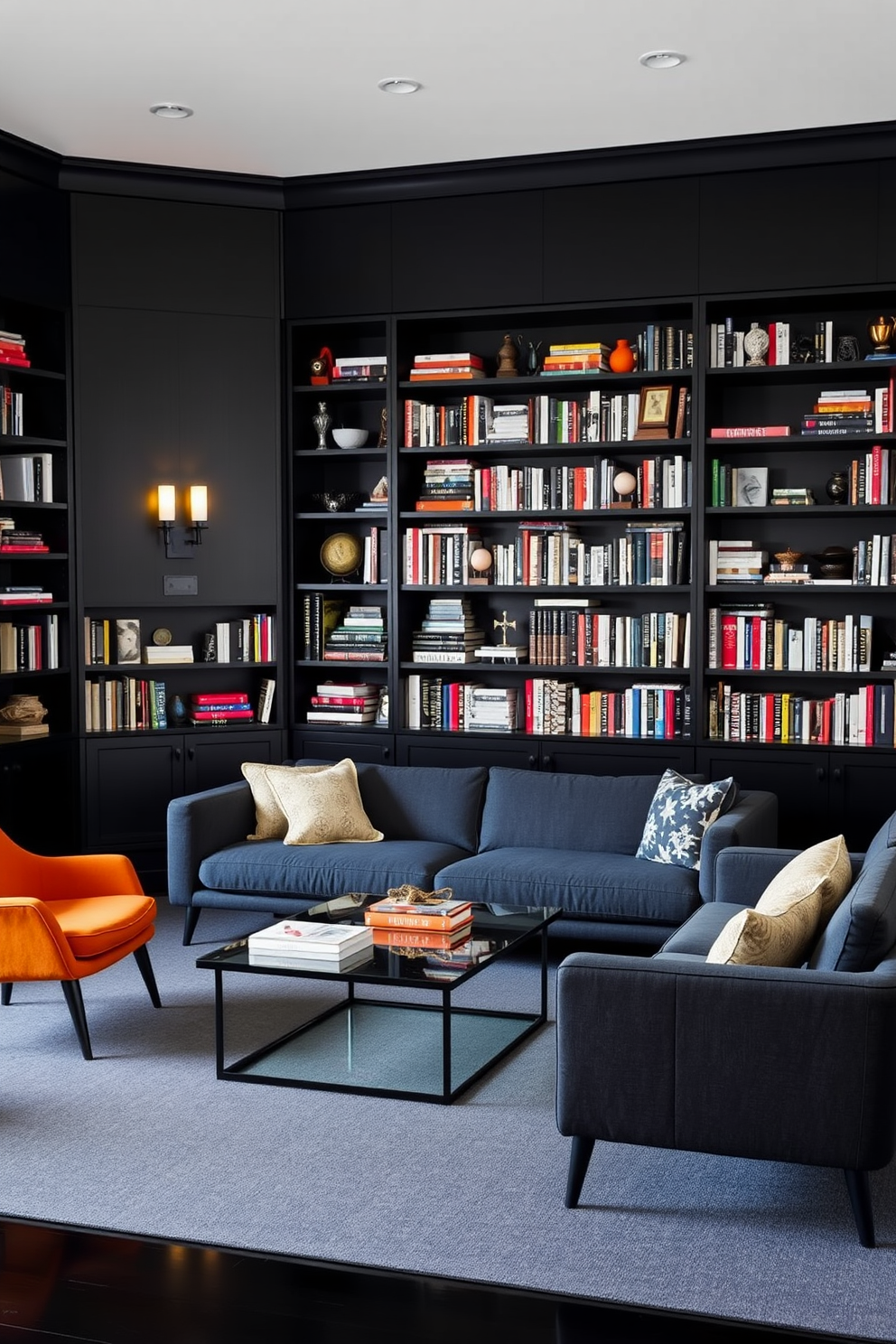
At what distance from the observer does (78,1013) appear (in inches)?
175

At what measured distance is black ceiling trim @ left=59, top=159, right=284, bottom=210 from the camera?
A: 20.7 ft

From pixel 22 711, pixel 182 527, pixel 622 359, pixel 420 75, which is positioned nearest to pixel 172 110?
pixel 420 75

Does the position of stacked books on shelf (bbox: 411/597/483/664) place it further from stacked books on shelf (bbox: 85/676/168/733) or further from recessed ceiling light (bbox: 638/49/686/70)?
recessed ceiling light (bbox: 638/49/686/70)

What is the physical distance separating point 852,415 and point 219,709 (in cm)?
318

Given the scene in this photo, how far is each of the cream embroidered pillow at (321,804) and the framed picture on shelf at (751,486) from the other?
2.13 m

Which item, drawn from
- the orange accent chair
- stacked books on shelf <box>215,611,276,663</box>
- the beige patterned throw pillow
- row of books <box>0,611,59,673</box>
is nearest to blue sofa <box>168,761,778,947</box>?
the orange accent chair

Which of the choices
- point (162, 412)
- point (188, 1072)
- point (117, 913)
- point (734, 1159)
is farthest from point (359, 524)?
point (734, 1159)

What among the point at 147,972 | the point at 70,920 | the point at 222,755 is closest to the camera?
the point at 70,920

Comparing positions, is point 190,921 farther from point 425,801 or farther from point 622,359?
point 622,359

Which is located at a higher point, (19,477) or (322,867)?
(19,477)

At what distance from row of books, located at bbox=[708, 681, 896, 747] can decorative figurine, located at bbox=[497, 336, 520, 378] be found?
1731mm

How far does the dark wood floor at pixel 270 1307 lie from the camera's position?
9.23ft

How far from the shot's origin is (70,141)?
605 cm

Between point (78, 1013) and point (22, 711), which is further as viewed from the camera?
point (22, 711)
